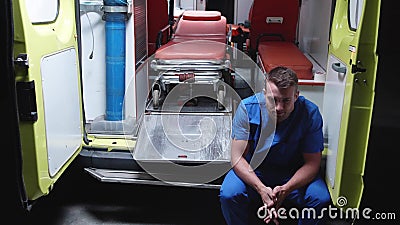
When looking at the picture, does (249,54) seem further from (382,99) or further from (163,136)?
(382,99)

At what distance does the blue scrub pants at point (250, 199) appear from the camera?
2594mm

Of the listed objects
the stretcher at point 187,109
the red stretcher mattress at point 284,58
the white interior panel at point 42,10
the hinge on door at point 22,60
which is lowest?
the stretcher at point 187,109

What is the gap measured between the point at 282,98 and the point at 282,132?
0.77ft

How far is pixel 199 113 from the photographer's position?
147 inches

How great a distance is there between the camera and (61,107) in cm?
264

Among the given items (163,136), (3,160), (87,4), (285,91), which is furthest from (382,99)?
(87,4)

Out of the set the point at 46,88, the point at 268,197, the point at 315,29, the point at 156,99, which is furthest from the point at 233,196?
the point at 315,29

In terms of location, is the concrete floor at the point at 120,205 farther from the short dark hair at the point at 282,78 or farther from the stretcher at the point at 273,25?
the stretcher at the point at 273,25

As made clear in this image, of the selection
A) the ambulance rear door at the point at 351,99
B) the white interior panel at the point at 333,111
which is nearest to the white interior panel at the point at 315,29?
the white interior panel at the point at 333,111

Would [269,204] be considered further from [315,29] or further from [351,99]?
[315,29]

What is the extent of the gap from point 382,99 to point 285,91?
0.53m

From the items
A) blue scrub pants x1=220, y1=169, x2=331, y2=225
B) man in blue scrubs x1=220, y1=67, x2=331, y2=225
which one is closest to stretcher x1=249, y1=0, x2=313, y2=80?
man in blue scrubs x1=220, y1=67, x2=331, y2=225

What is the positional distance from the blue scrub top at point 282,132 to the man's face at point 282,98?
58mm

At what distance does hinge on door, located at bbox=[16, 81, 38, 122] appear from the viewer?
7.07 ft
